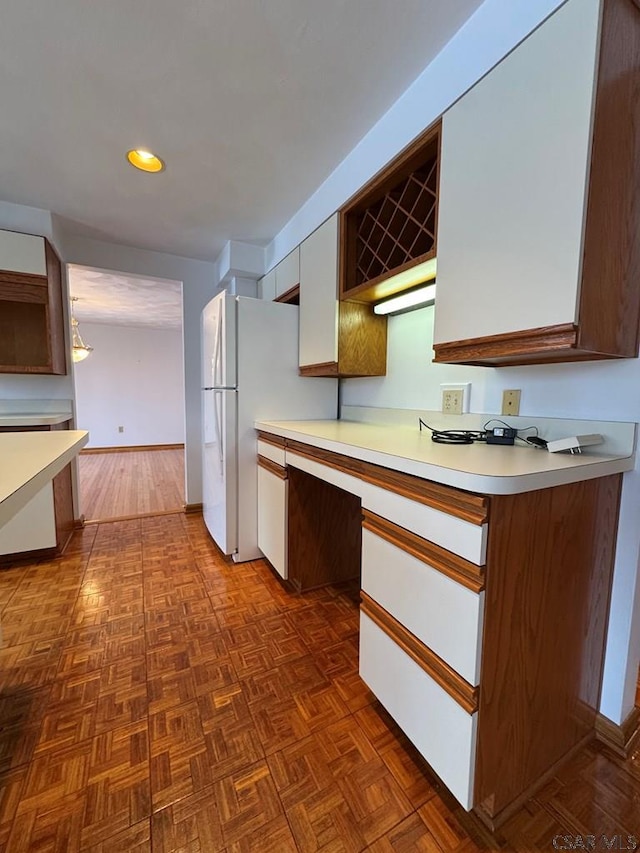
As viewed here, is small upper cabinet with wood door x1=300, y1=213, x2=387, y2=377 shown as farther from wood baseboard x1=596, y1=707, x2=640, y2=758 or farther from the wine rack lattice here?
wood baseboard x1=596, y1=707, x2=640, y2=758

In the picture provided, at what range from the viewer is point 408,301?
174cm

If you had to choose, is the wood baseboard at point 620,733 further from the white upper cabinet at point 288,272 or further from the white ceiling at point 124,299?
the white ceiling at point 124,299

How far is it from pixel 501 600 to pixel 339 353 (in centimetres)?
139

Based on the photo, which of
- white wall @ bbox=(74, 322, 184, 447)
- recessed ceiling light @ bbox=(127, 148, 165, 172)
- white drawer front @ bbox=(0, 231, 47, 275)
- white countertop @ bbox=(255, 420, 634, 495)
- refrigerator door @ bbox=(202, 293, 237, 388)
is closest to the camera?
white countertop @ bbox=(255, 420, 634, 495)

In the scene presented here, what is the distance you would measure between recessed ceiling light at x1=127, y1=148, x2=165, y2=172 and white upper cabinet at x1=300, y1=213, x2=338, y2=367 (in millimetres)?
849

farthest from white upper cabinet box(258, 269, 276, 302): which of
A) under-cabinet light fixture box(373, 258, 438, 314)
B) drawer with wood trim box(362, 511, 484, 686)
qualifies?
drawer with wood trim box(362, 511, 484, 686)

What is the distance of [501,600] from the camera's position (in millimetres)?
820

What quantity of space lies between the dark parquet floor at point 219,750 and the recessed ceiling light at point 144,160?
2291 mm

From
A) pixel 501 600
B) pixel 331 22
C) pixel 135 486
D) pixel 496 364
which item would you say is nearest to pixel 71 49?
pixel 331 22

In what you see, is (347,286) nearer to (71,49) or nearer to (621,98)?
(621,98)

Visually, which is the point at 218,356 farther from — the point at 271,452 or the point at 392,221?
the point at 392,221

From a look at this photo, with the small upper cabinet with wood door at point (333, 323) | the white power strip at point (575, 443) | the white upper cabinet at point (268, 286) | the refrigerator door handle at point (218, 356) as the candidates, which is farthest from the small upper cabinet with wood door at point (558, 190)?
the white upper cabinet at point (268, 286)

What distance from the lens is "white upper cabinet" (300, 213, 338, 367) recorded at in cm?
190

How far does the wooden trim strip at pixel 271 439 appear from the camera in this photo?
192 cm
